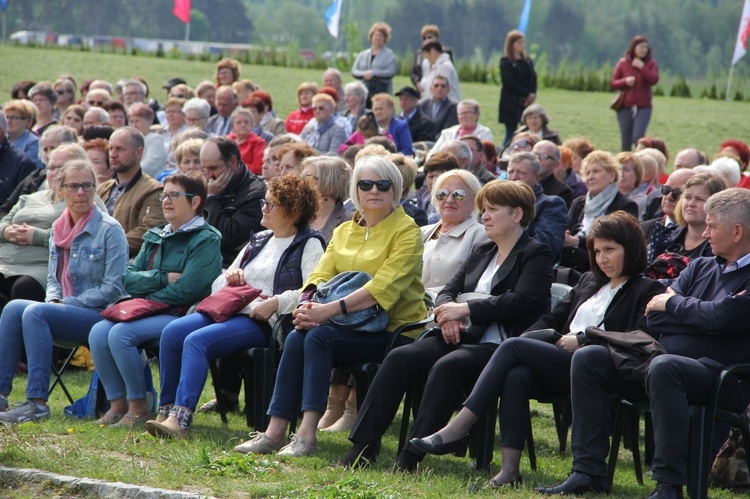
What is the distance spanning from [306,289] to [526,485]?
1.91 meters

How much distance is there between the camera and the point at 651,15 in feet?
366

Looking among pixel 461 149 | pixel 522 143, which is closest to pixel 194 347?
pixel 461 149

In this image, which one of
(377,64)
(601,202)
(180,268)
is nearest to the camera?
(180,268)

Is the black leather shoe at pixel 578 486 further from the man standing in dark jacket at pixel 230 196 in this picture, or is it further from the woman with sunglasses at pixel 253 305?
the man standing in dark jacket at pixel 230 196

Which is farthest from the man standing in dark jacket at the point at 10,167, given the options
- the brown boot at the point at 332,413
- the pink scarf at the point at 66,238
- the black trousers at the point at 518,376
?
the black trousers at the point at 518,376

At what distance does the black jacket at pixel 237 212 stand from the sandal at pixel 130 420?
1750 mm

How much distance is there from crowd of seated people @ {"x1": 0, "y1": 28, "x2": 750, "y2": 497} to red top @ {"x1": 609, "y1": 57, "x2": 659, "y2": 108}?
19.7ft

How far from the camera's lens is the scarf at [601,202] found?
27.3 feet

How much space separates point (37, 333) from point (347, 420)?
2115 mm

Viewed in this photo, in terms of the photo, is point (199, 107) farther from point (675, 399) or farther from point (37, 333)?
point (675, 399)

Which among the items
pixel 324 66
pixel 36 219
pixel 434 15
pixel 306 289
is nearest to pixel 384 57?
pixel 36 219

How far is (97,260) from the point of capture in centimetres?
709

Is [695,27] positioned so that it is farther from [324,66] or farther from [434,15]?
[324,66]

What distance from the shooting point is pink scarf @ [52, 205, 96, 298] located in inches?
Result: 281
